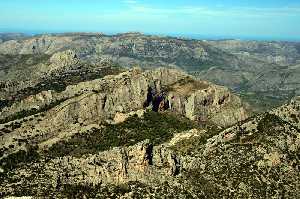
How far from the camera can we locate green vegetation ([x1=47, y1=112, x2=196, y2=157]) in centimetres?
17210

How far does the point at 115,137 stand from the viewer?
184875mm

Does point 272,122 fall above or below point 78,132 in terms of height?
above

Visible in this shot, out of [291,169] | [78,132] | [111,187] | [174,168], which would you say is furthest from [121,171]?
[78,132]

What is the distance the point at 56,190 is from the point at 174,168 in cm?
2672

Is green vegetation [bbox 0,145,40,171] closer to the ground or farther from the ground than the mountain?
closer to the ground

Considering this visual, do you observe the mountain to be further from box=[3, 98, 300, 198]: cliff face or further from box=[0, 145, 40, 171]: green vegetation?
box=[0, 145, 40, 171]: green vegetation

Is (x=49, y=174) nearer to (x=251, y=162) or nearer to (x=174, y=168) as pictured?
(x=174, y=168)

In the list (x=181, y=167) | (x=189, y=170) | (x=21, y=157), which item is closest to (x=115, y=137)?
(x=21, y=157)

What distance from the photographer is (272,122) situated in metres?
150

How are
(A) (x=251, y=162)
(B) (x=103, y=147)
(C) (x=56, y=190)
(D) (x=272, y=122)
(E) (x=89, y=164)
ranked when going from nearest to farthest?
(C) (x=56, y=190) < (E) (x=89, y=164) < (A) (x=251, y=162) < (D) (x=272, y=122) < (B) (x=103, y=147)

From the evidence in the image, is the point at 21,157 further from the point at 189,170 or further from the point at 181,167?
the point at 189,170

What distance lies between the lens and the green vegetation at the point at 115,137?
17210 cm

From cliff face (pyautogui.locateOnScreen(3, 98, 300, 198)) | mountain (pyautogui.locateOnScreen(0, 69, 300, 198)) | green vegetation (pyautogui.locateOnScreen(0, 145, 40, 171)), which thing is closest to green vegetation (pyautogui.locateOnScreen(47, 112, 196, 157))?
mountain (pyautogui.locateOnScreen(0, 69, 300, 198))

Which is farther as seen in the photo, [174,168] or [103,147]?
[103,147]
